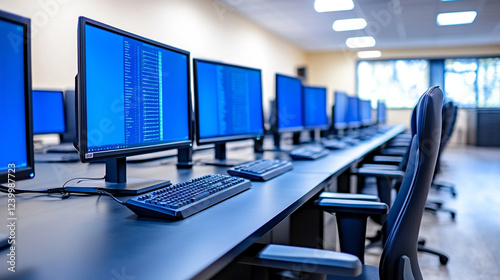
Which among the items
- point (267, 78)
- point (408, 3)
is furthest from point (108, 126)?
point (267, 78)

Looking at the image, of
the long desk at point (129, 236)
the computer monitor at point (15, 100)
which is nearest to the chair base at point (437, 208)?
the long desk at point (129, 236)

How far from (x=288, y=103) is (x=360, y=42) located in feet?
21.9

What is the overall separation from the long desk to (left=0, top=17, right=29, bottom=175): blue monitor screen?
15cm

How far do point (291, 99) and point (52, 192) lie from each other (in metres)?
1.71

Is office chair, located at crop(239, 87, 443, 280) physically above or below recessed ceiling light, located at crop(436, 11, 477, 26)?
below

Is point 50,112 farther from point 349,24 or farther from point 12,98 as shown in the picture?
point 349,24

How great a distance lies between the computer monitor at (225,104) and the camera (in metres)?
1.57

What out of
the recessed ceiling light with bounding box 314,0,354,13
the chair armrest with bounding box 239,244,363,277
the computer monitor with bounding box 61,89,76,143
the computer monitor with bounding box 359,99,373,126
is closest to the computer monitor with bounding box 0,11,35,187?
the chair armrest with bounding box 239,244,363,277

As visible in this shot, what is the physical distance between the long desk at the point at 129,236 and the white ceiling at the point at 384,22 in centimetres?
490

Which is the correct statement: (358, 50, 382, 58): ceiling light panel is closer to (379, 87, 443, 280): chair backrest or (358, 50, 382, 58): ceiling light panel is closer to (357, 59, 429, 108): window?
(357, 59, 429, 108): window

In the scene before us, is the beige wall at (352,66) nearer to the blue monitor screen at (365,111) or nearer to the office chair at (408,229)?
the blue monitor screen at (365,111)

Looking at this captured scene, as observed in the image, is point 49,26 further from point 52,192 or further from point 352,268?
point 352,268

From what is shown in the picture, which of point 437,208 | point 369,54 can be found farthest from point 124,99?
point 369,54

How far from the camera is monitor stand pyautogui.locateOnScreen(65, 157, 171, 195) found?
1083 millimetres
